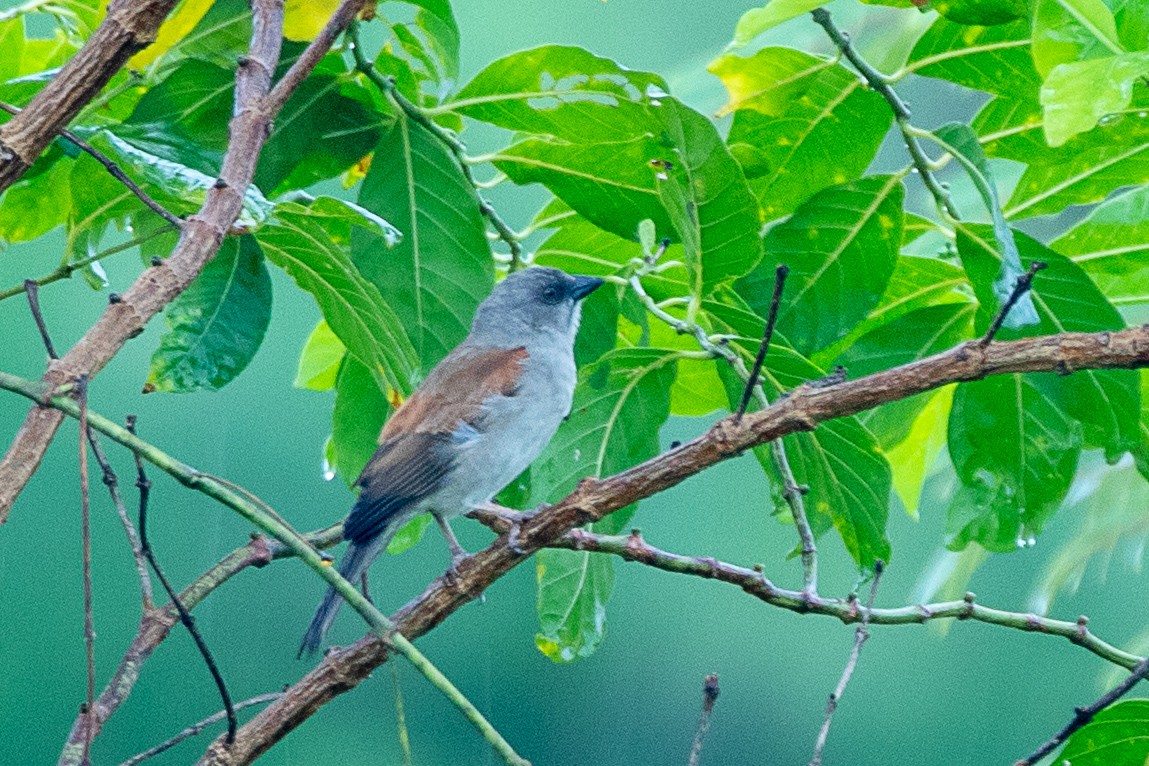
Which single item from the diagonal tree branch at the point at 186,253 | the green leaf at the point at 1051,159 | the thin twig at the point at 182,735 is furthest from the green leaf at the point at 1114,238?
the thin twig at the point at 182,735

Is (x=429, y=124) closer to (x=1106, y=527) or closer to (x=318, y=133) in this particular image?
(x=318, y=133)

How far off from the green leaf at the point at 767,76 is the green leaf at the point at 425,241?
0.85 feet

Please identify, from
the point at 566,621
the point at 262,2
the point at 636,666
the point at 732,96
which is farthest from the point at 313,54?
the point at 636,666

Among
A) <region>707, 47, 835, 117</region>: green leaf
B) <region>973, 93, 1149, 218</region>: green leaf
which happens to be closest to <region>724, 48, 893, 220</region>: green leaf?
<region>707, 47, 835, 117</region>: green leaf

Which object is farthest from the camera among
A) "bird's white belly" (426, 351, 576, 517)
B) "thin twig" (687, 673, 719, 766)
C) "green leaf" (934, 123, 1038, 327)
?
"bird's white belly" (426, 351, 576, 517)

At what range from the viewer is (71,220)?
3.59 ft

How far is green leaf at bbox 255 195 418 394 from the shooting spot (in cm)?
103

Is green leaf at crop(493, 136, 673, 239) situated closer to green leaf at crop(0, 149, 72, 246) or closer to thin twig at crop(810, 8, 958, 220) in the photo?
thin twig at crop(810, 8, 958, 220)

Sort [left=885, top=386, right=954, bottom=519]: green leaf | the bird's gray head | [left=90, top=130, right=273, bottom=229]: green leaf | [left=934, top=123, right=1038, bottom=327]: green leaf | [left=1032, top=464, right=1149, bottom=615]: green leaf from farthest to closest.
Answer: [left=1032, top=464, right=1149, bottom=615]: green leaf, the bird's gray head, [left=885, top=386, right=954, bottom=519]: green leaf, [left=934, top=123, right=1038, bottom=327]: green leaf, [left=90, top=130, right=273, bottom=229]: green leaf

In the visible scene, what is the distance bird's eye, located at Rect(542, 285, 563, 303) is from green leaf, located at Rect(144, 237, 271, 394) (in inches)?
27.2

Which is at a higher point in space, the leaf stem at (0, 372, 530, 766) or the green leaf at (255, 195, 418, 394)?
the green leaf at (255, 195, 418, 394)

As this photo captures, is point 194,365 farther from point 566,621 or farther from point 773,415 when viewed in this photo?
point 773,415

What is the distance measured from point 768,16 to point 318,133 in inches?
17.0

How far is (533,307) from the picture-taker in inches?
75.2
